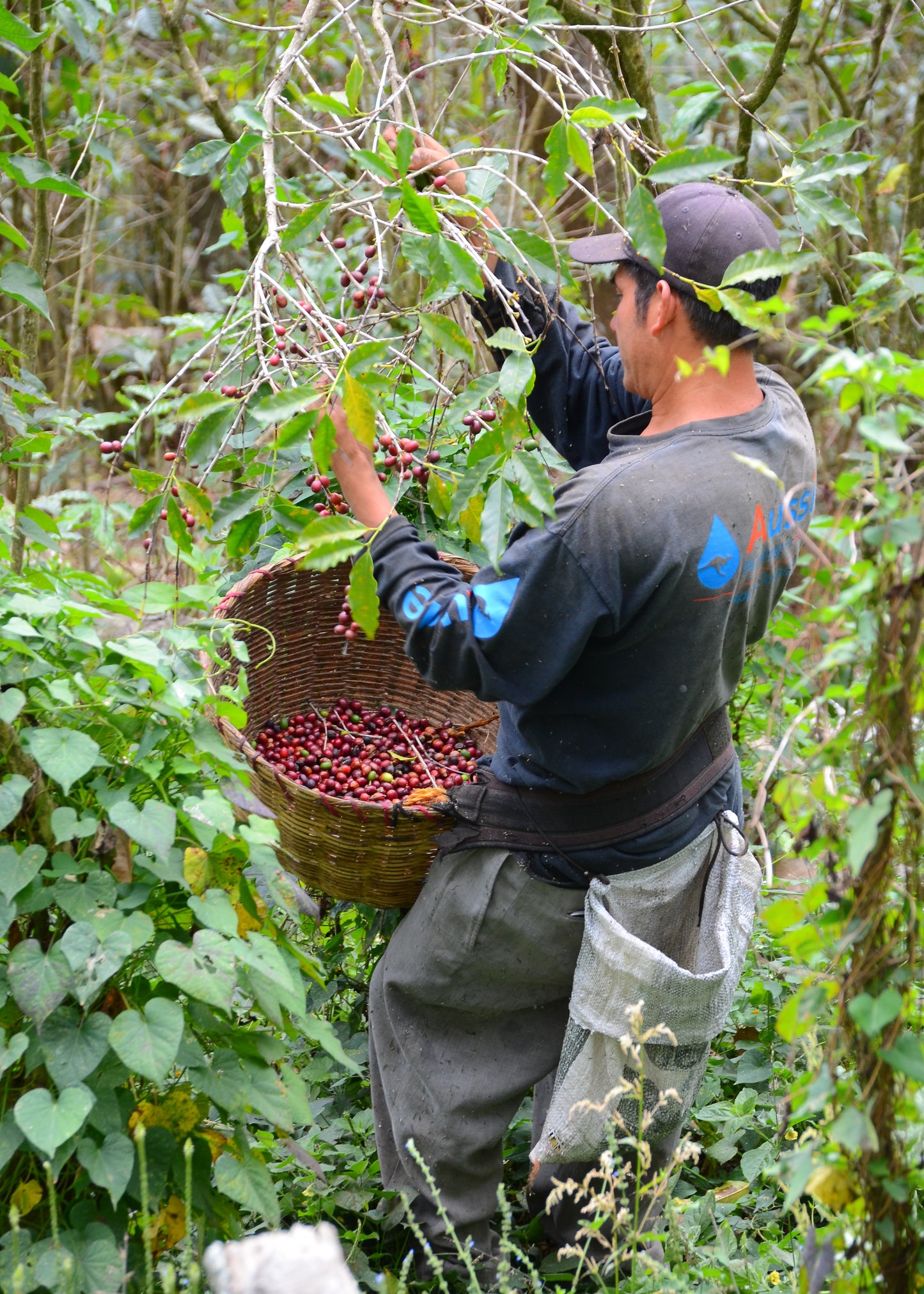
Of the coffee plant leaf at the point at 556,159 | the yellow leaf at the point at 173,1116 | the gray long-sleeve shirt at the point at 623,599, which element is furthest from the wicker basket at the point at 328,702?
the coffee plant leaf at the point at 556,159

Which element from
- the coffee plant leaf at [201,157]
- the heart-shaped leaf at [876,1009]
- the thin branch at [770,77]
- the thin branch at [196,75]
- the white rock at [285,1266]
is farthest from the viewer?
the thin branch at [196,75]

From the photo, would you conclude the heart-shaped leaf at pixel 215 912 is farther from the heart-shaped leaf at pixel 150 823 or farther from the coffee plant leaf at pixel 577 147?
the coffee plant leaf at pixel 577 147

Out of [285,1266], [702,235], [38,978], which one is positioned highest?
[702,235]

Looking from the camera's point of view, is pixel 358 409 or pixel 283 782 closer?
pixel 358 409

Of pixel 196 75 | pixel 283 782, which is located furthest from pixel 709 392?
pixel 196 75

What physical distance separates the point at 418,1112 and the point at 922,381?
5.13 ft

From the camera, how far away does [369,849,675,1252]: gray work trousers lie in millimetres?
A: 2090

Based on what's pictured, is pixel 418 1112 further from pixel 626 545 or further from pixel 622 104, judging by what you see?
pixel 622 104

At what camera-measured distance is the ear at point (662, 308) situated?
1.93 meters

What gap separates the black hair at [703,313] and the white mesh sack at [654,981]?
844 mm

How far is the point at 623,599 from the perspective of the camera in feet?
5.88

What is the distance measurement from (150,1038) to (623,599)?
0.90m

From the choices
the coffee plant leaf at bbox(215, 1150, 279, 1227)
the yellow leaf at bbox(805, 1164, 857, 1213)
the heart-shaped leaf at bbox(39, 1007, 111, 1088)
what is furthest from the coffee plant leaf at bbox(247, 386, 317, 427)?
the yellow leaf at bbox(805, 1164, 857, 1213)

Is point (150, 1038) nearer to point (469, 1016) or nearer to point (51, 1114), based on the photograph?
point (51, 1114)
